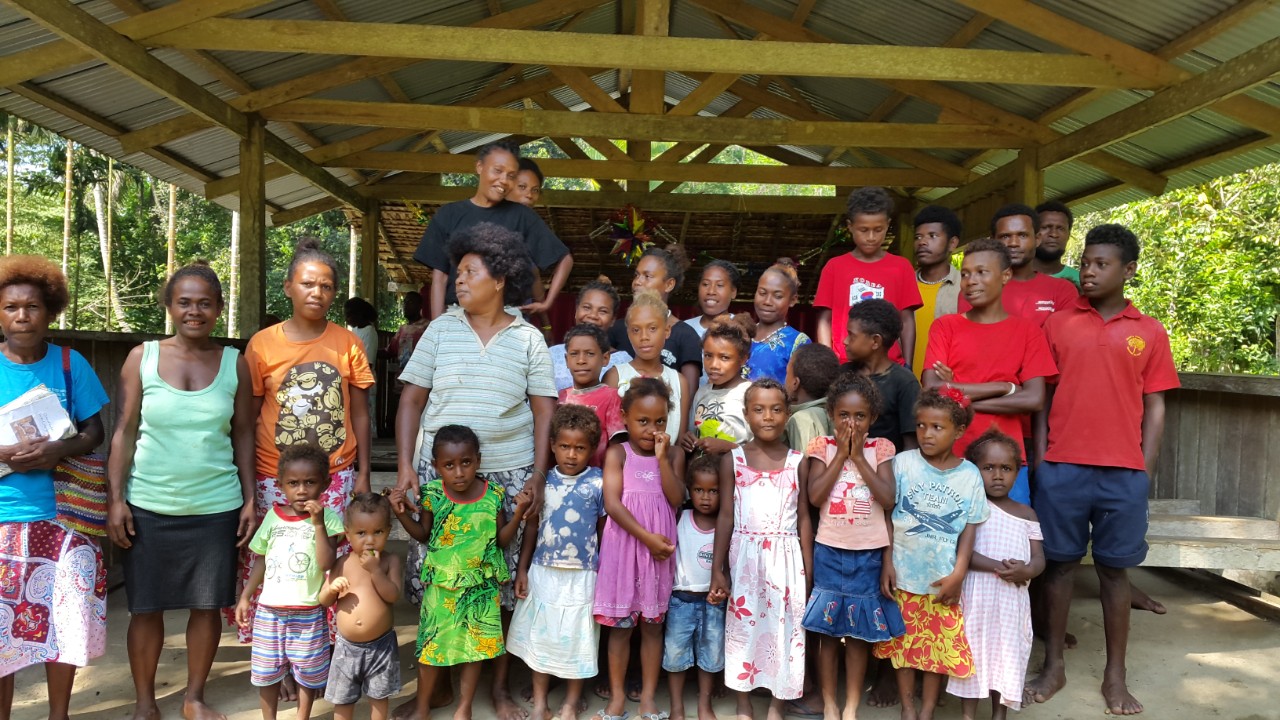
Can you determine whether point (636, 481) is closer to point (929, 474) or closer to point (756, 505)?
point (756, 505)

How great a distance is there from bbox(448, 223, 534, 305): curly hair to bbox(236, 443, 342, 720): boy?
86 centimetres

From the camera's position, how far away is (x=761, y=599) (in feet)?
9.69

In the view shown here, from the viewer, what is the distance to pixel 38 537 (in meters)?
2.74

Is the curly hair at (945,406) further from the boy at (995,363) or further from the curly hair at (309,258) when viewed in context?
the curly hair at (309,258)

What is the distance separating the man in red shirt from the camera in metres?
3.70

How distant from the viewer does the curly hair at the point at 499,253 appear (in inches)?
117

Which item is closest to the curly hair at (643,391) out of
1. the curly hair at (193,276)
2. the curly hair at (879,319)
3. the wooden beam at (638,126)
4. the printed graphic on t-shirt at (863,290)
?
the curly hair at (879,319)

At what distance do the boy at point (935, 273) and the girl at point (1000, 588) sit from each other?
0.85 meters

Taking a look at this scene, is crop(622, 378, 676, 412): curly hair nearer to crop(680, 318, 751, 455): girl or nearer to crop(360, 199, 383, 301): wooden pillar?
crop(680, 318, 751, 455): girl

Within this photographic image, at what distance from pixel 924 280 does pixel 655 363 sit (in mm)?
1565

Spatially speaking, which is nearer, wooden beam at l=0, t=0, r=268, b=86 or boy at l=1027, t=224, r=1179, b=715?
boy at l=1027, t=224, r=1179, b=715

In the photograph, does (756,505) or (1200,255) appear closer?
(756,505)

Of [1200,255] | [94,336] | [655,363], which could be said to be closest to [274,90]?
[94,336]

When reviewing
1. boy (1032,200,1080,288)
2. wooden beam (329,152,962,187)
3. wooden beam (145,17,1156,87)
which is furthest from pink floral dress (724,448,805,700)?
wooden beam (329,152,962,187)
